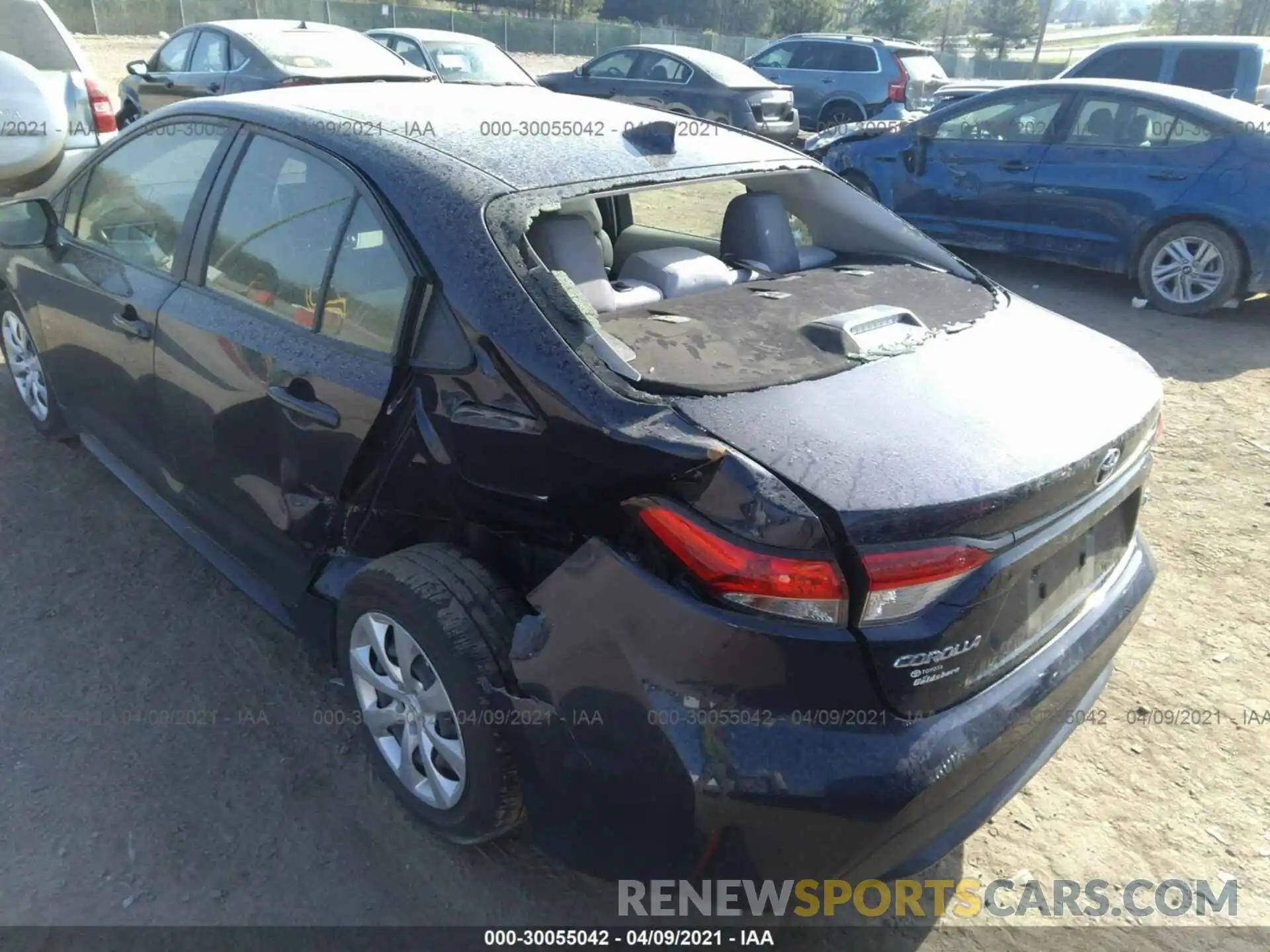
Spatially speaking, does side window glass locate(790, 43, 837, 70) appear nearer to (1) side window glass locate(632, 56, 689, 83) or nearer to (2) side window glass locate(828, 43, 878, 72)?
(2) side window glass locate(828, 43, 878, 72)

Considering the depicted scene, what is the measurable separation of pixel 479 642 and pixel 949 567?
1.02 metres

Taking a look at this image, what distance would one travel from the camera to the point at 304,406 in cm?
254

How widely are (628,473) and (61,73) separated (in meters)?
7.40

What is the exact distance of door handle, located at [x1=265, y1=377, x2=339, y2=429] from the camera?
8.10 feet

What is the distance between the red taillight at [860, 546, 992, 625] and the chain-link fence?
114 feet

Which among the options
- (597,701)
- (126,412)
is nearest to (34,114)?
(126,412)

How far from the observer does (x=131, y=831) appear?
8.20 feet

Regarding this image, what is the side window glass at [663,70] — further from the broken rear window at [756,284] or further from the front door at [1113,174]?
the broken rear window at [756,284]

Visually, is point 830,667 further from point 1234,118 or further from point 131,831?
point 1234,118

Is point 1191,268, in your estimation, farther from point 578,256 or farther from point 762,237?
point 578,256

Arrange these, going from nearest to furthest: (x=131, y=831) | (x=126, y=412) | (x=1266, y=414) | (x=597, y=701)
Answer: (x=597, y=701) < (x=131, y=831) < (x=126, y=412) < (x=1266, y=414)

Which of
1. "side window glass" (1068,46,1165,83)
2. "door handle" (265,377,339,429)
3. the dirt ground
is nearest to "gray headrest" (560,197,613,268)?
"door handle" (265,377,339,429)

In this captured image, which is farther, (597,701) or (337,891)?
(337,891)

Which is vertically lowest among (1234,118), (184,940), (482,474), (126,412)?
(184,940)
